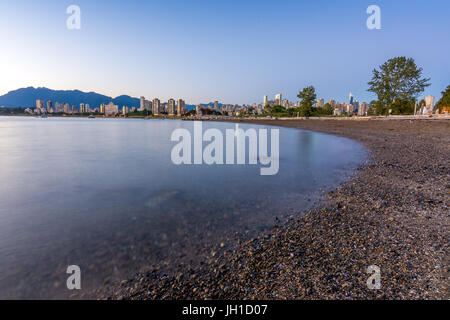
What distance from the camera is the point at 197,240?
5.13m

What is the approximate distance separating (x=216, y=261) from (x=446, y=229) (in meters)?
5.64

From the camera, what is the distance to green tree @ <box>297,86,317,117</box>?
9819 cm

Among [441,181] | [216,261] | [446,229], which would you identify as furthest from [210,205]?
[441,181]

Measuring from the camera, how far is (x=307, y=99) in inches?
3907

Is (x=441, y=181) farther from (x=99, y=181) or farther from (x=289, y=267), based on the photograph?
(x=99, y=181)

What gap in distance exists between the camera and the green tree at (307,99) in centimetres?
9819

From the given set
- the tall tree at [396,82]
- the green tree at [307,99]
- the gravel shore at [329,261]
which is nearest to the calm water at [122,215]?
the gravel shore at [329,261]
